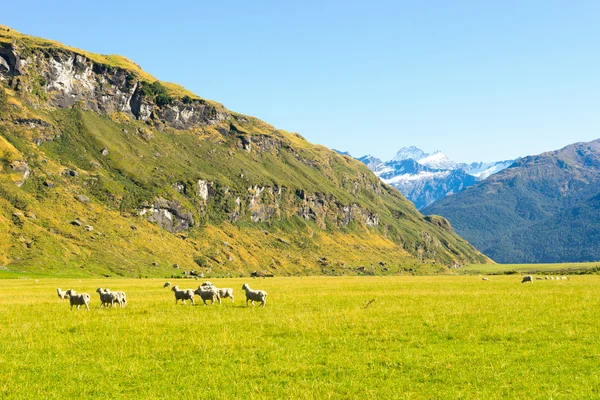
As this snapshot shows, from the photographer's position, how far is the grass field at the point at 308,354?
18109 mm

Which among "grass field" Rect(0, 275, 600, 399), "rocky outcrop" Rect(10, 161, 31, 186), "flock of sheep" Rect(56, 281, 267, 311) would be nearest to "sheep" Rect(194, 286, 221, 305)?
"flock of sheep" Rect(56, 281, 267, 311)

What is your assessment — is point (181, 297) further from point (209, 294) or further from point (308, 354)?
point (308, 354)

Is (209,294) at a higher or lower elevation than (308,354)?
higher

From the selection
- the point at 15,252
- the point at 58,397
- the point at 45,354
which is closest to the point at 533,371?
the point at 58,397

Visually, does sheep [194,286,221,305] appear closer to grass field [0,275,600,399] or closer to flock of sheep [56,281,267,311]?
flock of sheep [56,281,267,311]

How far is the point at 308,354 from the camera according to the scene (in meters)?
23.1

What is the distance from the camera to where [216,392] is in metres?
17.7

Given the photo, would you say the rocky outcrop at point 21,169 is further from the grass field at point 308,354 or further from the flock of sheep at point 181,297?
the grass field at point 308,354

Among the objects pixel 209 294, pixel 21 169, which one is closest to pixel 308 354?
pixel 209 294

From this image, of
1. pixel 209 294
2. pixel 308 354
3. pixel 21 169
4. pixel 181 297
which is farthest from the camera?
pixel 21 169

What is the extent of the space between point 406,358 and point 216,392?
8.96 meters

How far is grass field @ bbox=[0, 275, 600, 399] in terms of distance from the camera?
1811cm

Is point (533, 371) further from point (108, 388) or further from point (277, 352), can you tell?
point (108, 388)

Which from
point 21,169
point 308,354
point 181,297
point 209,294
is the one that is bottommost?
point 308,354
